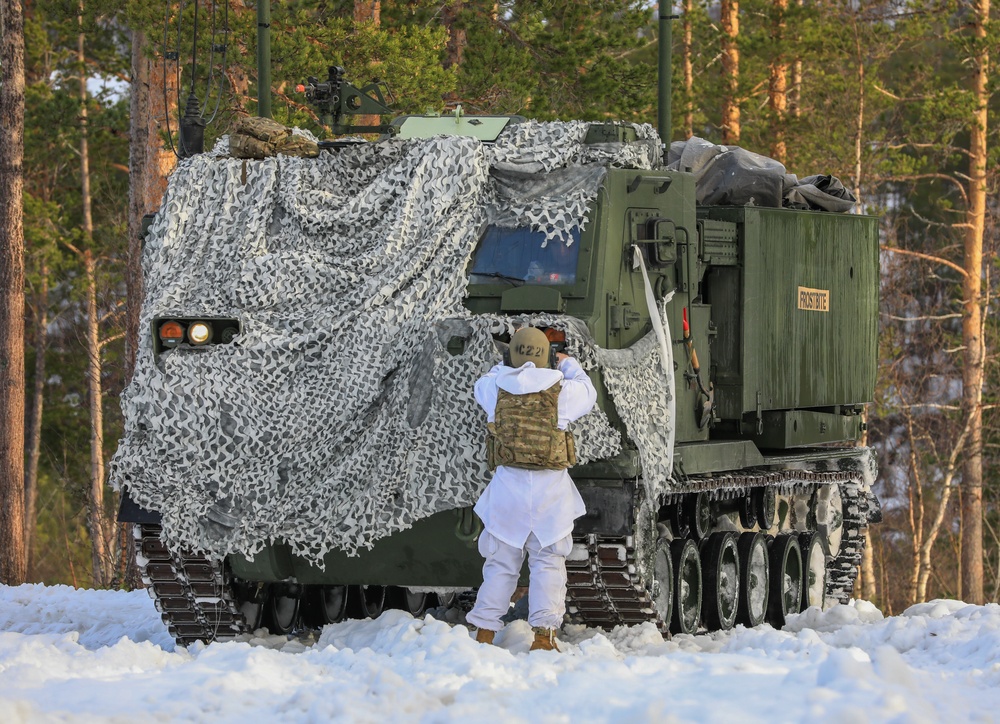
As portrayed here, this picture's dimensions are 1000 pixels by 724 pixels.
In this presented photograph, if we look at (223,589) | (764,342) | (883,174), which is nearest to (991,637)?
(764,342)

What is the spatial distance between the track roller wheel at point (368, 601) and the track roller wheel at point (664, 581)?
85.1 inches

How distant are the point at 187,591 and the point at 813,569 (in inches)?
201

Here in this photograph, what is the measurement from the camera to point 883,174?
26.3m

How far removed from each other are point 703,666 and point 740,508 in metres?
4.43

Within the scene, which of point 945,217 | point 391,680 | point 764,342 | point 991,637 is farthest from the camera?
point 945,217

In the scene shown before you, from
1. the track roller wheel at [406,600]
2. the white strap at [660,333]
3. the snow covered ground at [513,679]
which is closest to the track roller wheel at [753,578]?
the snow covered ground at [513,679]

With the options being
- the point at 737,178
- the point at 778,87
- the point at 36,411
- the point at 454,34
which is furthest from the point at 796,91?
the point at 737,178

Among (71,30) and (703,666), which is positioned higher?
(71,30)

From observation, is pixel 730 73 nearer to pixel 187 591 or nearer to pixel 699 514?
pixel 699 514

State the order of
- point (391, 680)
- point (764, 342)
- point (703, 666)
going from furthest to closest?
1. point (764, 342)
2. point (703, 666)
3. point (391, 680)

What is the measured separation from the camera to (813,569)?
12797 millimetres

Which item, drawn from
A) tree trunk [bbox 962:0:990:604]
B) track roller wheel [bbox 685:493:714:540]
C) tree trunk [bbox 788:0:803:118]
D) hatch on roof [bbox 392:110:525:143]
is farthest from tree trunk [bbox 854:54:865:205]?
track roller wheel [bbox 685:493:714:540]

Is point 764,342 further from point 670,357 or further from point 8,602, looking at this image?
point 8,602

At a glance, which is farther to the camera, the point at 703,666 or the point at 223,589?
the point at 223,589
